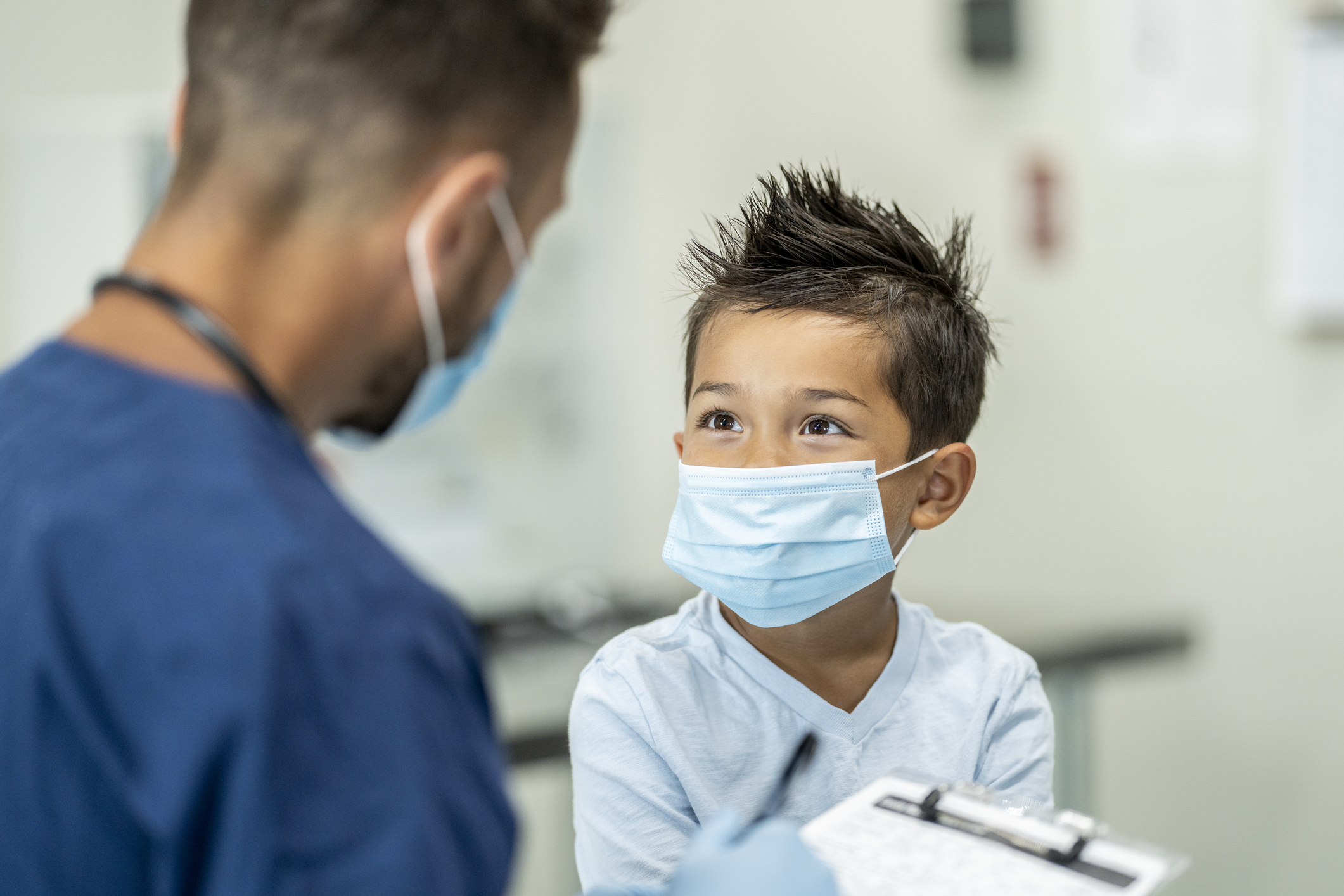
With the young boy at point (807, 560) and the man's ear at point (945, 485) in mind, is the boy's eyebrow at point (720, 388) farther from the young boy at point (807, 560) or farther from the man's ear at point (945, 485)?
the man's ear at point (945, 485)

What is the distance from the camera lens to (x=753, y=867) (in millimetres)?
660

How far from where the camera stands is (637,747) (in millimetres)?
821

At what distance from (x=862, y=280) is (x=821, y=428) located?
0.10 m

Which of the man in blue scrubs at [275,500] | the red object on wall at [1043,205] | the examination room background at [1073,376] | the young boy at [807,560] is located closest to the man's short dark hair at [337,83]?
the man in blue scrubs at [275,500]

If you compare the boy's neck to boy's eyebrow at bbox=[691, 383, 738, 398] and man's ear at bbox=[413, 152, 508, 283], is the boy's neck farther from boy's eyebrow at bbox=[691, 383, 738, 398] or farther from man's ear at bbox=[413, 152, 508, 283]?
man's ear at bbox=[413, 152, 508, 283]

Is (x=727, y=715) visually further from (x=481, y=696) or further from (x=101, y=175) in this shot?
(x=101, y=175)

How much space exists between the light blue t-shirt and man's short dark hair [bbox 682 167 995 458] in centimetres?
17

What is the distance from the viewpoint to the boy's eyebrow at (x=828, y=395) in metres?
0.85

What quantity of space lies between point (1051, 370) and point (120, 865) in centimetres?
245

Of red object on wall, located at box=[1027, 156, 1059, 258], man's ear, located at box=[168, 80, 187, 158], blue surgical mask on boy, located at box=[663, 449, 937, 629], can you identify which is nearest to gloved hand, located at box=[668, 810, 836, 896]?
blue surgical mask on boy, located at box=[663, 449, 937, 629]

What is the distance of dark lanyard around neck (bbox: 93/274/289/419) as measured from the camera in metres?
0.64

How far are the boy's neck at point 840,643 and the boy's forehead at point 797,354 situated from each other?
0.16 m

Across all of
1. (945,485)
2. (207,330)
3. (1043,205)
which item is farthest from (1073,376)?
(207,330)

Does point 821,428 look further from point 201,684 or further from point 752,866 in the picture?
point 201,684
